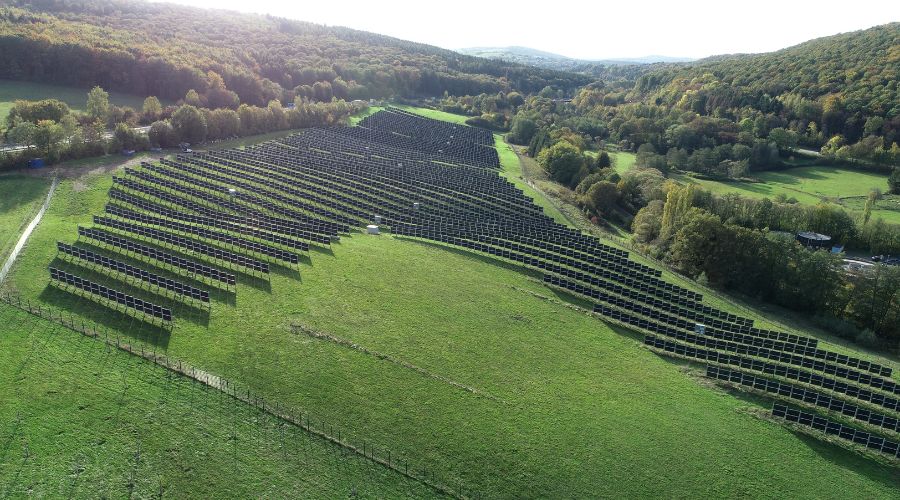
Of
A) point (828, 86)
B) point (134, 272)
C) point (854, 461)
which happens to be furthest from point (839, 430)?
point (828, 86)

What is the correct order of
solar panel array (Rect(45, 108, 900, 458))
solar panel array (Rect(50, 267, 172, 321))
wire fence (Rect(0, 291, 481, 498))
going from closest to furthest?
wire fence (Rect(0, 291, 481, 498))
solar panel array (Rect(50, 267, 172, 321))
solar panel array (Rect(45, 108, 900, 458))

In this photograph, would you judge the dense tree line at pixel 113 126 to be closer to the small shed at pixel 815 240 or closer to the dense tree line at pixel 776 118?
the dense tree line at pixel 776 118

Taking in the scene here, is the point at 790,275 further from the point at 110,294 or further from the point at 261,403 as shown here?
the point at 110,294

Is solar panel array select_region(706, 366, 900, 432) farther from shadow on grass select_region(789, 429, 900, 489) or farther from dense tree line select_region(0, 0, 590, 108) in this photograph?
dense tree line select_region(0, 0, 590, 108)

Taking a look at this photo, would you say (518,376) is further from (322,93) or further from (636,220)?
(322,93)

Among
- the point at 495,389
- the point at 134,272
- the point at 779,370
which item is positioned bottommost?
the point at 779,370

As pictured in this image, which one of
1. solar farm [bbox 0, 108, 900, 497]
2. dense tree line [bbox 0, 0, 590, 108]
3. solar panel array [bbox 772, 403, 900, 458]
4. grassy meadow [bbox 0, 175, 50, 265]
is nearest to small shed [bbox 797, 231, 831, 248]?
solar farm [bbox 0, 108, 900, 497]
